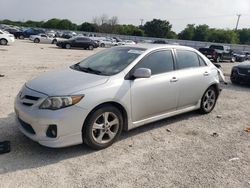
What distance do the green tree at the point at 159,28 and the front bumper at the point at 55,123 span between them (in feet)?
264

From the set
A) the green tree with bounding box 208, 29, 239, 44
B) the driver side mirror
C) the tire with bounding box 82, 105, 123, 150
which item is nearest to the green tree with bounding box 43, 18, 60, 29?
the green tree with bounding box 208, 29, 239, 44

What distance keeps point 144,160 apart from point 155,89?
4.29 feet

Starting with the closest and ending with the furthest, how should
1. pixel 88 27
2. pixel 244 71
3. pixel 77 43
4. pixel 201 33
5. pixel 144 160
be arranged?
pixel 144 160, pixel 244 71, pixel 77 43, pixel 201 33, pixel 88 27

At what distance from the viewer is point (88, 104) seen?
12.4 ft

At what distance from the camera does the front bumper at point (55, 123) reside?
3619 millimetres

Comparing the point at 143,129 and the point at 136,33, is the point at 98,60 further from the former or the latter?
the point at 136,33

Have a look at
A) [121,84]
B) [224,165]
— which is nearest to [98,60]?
[121,84]

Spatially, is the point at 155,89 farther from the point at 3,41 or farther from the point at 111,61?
the point at 3,41

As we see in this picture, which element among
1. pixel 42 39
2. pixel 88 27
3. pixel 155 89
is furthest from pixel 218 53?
pixel 88 27

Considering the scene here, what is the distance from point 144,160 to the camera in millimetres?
3895

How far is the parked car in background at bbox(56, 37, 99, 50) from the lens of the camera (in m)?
28.0

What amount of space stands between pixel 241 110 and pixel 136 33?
249 feet

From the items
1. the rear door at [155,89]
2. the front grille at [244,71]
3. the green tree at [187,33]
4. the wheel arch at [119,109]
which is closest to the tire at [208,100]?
the rear door at [155,89]

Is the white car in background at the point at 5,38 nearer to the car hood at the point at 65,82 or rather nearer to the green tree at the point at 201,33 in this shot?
the car hood at the point at 65,82
